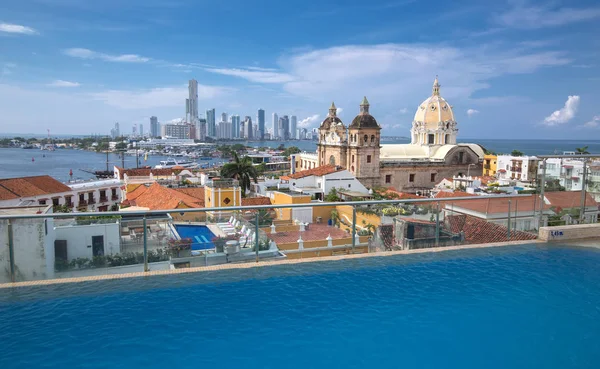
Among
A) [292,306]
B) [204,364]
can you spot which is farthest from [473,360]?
[204,364]

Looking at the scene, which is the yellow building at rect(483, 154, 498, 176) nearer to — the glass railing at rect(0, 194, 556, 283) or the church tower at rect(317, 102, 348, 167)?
the church tower at rect(317, 102, 348, 167)

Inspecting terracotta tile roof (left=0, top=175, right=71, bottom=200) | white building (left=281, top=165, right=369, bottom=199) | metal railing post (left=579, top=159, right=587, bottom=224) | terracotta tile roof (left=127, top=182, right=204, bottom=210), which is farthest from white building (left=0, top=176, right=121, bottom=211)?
metal railing post (left=579, top=159, right=587, bottom=224)

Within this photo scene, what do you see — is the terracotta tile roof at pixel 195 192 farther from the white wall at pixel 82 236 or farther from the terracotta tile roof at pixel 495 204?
the white wall at pixel 82 236

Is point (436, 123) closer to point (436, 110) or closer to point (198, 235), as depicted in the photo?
point (436, 110)

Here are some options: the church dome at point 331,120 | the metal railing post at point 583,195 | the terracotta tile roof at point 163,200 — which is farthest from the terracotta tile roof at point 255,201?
the church dome at point 331,120

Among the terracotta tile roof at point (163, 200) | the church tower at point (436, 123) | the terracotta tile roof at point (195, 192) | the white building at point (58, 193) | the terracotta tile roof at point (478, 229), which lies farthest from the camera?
the church tower at point (436, 123)

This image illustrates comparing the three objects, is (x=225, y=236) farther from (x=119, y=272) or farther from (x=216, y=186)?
(x=216, y=186)
